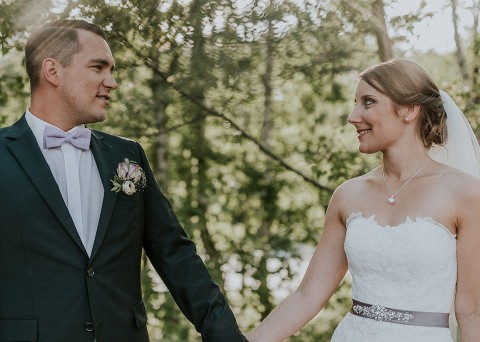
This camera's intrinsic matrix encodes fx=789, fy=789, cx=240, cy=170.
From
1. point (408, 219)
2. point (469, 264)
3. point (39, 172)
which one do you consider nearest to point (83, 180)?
point (39, 172)

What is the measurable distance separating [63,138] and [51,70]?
0.93ft

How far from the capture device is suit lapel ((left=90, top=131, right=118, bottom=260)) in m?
2.89

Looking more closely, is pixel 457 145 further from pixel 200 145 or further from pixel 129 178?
pixel 200 145

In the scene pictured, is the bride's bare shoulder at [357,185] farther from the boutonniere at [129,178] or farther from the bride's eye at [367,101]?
the boutonniere at [129,178]

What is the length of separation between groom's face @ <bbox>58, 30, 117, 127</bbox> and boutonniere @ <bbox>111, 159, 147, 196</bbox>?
0.22 metres

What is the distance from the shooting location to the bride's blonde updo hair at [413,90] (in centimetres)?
321

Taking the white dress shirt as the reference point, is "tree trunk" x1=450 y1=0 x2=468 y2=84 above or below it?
above

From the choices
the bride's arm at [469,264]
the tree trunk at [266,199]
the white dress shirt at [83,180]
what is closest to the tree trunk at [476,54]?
the tree trunk at [266,199]

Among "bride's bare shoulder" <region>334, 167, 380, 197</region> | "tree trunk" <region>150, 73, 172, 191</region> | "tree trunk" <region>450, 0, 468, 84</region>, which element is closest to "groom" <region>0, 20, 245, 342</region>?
"bride's bare shoulder" <region>334, 167, 380, 197</region>

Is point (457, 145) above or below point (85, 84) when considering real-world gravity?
below

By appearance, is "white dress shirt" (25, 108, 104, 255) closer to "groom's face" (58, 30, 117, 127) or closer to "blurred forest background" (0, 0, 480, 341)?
"groom's face" (58, 30, 117, 127)

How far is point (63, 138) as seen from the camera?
2.97m

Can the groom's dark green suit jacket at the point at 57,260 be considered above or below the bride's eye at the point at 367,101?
below

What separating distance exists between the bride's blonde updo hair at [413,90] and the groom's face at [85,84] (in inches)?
42.4
